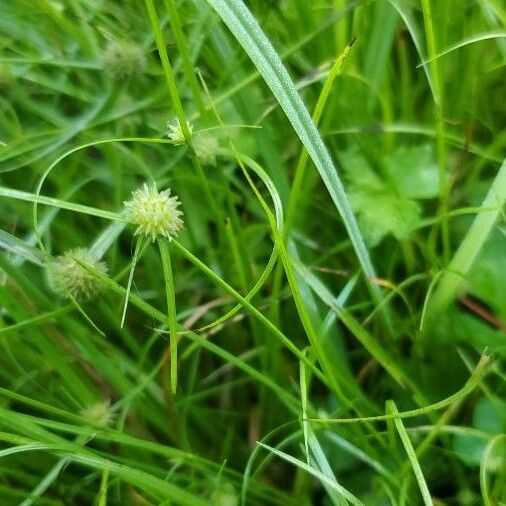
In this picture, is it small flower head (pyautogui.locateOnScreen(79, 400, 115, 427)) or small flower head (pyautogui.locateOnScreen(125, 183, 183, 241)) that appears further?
Result: small flower head (pyautogui.locateOnScreen(79, 400, 115, 427))

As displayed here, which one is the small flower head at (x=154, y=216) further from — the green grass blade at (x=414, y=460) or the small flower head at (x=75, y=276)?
the green grass blade at (x=414, y=460)

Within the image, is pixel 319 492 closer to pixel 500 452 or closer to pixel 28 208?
pixel 500 452

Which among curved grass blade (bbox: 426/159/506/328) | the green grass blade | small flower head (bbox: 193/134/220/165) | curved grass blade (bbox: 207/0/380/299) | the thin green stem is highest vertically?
curved grass blade (bbox: 207/0/380/299)

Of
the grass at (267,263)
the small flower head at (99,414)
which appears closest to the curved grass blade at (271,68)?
the grass at (267,263)

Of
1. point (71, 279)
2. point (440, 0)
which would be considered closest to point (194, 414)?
point (71, 279)

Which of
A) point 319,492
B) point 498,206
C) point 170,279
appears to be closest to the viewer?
point 170,279

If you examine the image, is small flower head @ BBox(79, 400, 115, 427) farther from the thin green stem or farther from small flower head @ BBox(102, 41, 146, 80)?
small flower head @ BBox(102, 41, 146, 80)

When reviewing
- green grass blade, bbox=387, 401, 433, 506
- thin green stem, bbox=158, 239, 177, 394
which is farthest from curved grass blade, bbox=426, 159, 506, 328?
thin green stem, bbox=158, 239, 177, 394
